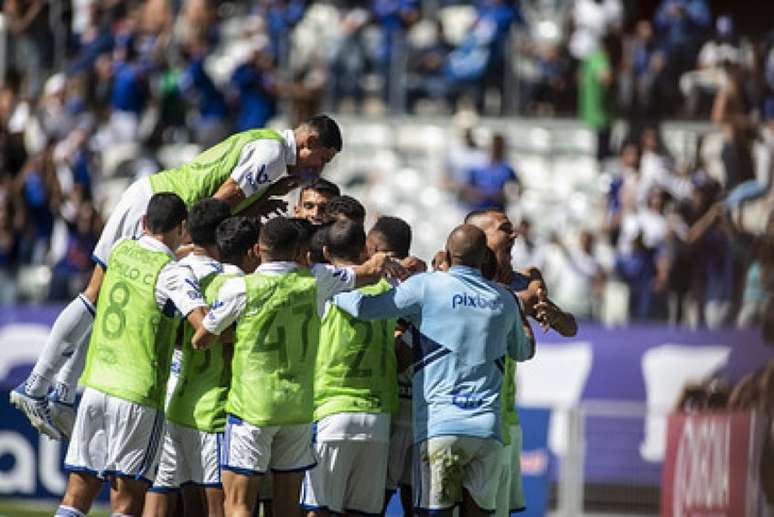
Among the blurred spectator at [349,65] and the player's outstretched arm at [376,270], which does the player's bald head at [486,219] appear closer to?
A: the player's outstretched arm at [376,270]

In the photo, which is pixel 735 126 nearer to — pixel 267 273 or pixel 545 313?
pixel 545 313

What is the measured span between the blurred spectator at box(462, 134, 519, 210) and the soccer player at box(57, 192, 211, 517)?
371 inches

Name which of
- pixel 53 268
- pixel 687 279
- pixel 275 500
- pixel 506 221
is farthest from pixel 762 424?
pixel 53 268

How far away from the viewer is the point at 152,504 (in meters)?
11.3

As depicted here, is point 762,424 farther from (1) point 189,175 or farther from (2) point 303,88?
(2) point 303,88

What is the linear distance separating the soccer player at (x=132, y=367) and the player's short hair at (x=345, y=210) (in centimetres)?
89

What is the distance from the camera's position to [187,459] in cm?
1129

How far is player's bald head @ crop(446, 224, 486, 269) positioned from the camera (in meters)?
10.7

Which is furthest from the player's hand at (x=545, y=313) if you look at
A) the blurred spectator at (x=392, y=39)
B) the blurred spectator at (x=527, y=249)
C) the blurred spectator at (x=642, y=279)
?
the blurred spectator at (x=392, y=39)

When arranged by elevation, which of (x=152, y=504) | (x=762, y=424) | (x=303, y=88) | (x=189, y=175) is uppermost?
(x=303, y=88)

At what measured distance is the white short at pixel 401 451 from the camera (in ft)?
37.9

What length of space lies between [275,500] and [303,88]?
11650 millimetres

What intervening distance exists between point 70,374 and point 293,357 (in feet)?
6.44

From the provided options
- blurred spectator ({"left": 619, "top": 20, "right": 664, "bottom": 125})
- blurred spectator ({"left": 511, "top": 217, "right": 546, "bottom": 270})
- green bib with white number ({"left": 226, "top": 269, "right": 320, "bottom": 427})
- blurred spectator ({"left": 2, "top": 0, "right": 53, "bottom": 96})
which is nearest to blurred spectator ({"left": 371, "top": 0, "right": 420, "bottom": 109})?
blurred spectator ({"left": 619, "top": 20, "right": 664, "bottom": 125})
